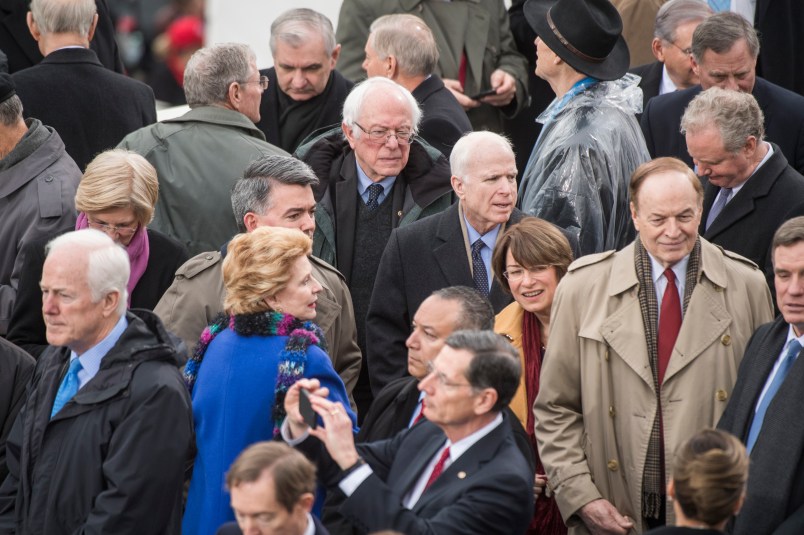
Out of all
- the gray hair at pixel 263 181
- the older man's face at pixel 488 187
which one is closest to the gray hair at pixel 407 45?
the older man's face at pixel 488 187

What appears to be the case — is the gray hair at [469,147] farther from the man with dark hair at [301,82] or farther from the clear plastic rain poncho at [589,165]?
the man with dark hair at [301,82]

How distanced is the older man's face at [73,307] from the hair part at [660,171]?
2055 mm

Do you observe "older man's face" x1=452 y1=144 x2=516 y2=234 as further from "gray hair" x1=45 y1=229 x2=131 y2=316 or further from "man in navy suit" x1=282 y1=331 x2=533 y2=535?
"gray hair" x1=45 y1=229 x2=131 y2=316

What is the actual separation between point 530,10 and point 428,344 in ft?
8.54

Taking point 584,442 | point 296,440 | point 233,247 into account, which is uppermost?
point 233,247

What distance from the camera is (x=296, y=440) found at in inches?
195

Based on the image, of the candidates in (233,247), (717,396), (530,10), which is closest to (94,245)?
(233,247)

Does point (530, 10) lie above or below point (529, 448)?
above

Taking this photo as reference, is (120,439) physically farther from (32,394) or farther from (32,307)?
(32,307)

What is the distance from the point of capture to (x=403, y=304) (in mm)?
6363

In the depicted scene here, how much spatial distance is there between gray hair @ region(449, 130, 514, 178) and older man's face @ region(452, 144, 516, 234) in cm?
1

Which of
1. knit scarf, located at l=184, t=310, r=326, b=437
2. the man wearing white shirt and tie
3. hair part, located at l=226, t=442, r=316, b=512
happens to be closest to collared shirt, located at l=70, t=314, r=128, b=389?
knit scarf, located at l=184, t=310, r=326, b=437

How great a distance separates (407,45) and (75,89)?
180 cm

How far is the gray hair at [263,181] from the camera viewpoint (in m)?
6.21
